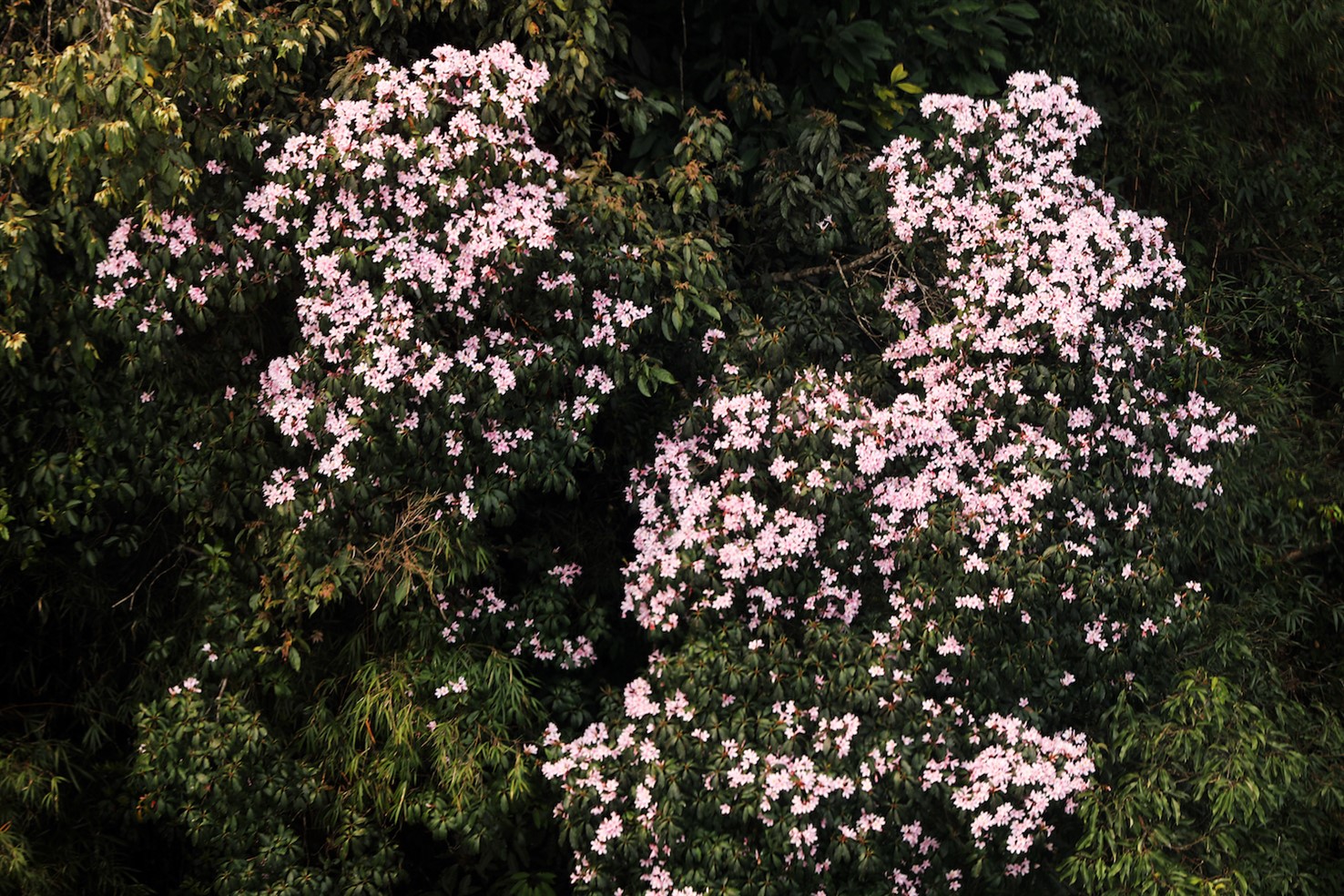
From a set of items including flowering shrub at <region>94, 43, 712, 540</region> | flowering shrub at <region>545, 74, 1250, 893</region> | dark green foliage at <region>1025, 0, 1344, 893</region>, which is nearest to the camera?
flowering shrub at <region>94, 43, 712, 540</region>

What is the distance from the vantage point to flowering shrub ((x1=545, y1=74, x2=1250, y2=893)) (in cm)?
461

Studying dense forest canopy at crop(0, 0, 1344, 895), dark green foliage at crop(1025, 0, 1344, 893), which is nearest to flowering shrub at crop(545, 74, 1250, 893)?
dense forest canopy at crop(0, 0, 1344, 895)

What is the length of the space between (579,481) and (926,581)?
1.55 meters

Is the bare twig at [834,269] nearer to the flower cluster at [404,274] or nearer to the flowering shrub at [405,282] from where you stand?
the flowering shrub at [405,282]

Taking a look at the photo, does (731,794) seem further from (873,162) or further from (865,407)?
(873,162)

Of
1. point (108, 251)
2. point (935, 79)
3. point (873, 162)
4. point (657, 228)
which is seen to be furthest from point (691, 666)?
point (935, 79)

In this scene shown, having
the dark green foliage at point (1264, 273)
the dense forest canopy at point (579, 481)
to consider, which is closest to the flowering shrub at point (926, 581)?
the dense forest canopy at point (579, 481)

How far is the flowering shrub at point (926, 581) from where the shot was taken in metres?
4.61

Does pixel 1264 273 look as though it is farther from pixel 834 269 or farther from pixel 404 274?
pixel 404 274

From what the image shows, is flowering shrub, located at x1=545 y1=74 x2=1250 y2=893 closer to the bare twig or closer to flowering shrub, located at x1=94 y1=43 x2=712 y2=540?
the bare twig

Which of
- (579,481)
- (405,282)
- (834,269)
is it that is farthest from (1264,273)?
(405,282)

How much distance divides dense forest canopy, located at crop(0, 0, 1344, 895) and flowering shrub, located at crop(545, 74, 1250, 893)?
2cm

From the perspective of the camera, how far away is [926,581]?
4.70 meters

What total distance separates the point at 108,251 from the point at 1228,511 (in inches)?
160
